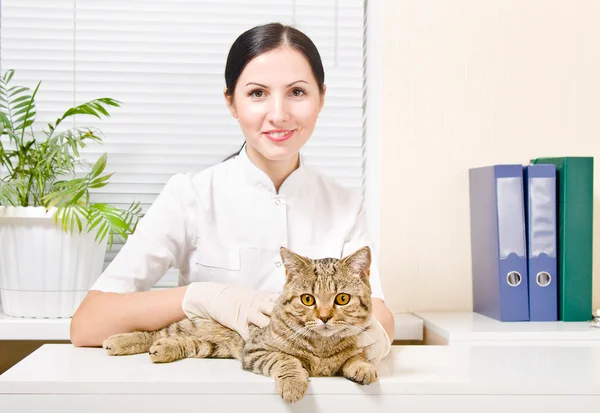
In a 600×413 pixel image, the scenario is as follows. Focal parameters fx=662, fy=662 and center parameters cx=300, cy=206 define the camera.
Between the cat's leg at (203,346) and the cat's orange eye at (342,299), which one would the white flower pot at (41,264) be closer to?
the cat's leg at (203,346)

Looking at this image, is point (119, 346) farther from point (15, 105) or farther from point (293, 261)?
point (15, 105)

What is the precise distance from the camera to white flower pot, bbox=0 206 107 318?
1692 millimetres

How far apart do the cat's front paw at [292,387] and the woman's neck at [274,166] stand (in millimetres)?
663

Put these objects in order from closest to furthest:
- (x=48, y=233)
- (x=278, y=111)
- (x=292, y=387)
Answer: (x=292, y=387), (x=278, y=111), (x=48, y=233)

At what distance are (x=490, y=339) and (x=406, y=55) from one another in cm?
83

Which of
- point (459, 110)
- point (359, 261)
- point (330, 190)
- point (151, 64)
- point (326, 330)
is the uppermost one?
point (151, 64)

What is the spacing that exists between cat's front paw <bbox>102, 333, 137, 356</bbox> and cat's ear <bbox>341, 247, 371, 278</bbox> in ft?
1.43

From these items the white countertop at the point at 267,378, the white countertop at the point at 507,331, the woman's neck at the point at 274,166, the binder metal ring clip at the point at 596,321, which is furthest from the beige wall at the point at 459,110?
the white countertop at the point at 267,378

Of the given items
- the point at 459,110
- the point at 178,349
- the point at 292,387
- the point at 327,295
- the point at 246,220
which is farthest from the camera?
the point at 459,110

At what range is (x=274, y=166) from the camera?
5.03 feet

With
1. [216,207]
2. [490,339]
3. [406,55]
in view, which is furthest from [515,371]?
[406,55]

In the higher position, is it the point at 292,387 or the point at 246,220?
the point at 246,220

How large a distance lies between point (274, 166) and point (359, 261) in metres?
0.51

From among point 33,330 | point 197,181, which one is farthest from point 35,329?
point 197,181
